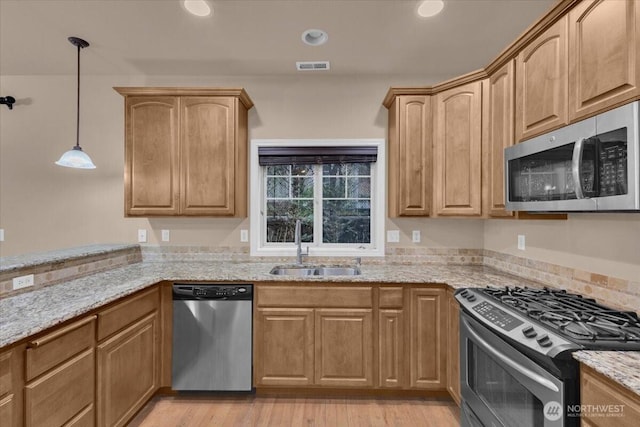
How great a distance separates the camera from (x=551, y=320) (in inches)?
55.5

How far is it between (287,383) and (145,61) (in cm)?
295

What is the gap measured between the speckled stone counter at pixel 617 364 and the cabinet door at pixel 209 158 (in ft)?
7.97

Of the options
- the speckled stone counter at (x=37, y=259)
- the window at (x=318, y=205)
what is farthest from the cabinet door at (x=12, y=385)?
the window at (x=318, y=205)

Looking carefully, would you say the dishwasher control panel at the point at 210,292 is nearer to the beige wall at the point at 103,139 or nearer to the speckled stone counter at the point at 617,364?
the beige wall at the point at 103,139

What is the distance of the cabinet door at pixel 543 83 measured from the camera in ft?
5.31

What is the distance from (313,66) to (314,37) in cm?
43

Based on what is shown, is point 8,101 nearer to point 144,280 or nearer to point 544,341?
point 144,280

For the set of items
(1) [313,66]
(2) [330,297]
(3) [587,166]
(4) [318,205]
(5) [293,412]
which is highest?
(1) [313,66]

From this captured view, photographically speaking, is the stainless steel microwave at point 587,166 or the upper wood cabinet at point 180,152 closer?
the stainless steel microwave at point 587,166

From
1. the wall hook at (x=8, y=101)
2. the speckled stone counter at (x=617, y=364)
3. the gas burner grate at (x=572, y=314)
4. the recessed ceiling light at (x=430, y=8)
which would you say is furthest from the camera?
the wall hook at (x=8, y=101)

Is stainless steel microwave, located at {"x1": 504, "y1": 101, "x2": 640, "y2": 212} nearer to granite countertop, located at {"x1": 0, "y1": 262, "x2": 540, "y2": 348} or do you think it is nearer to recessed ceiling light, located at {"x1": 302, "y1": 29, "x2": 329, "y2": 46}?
granite countertop, located at {"x1": 0, "y1": 262, "x2": 540, "y2": 348}

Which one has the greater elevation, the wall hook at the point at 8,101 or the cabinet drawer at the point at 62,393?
the wall hook at the point at 8,101

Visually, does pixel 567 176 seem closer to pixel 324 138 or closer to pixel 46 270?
pixel 324 138

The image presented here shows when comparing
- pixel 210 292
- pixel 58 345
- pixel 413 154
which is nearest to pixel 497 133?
pixel 413 154
